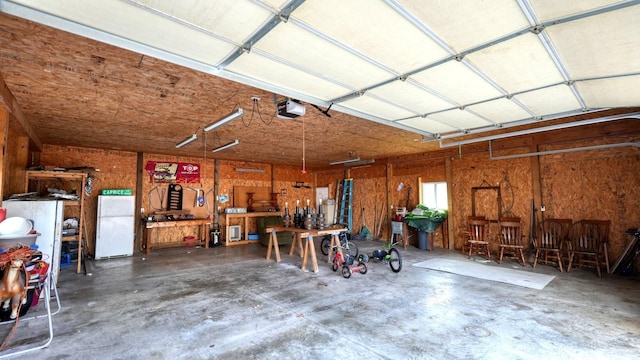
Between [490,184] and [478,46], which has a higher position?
[478,46]

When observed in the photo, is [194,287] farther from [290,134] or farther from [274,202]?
[274,202]

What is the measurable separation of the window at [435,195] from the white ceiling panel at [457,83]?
5229mm

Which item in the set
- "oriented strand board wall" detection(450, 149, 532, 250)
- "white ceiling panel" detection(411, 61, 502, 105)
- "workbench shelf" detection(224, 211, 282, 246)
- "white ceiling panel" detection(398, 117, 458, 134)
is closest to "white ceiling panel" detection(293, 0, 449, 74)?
"white ceiling panel" detection(411, 61, 502, 105)

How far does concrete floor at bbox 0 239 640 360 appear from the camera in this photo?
2.63 meters

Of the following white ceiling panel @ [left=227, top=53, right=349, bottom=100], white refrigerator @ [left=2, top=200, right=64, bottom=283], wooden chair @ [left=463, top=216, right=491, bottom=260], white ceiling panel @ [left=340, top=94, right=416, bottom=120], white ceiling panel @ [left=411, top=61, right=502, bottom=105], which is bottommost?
wooden chair @ [left=463, top=216, right=491, bottom=260]

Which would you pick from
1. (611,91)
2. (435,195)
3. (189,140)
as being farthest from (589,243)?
(189,140)

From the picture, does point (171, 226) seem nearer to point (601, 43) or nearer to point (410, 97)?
point (410, 97)

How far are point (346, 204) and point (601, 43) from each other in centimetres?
871

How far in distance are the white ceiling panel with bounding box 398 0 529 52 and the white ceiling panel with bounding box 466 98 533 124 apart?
152 centimetres

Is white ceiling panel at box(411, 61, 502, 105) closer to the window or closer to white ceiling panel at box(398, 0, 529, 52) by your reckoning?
white ceiling panel at box(398, 0, 529, 52)

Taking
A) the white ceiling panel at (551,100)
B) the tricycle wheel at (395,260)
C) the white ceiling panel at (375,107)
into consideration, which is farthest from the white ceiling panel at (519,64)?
the tricycle wheel at (395,260)

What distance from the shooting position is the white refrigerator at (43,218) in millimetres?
4211

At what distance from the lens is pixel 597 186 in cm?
547

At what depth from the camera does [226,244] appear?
8.78 metres
